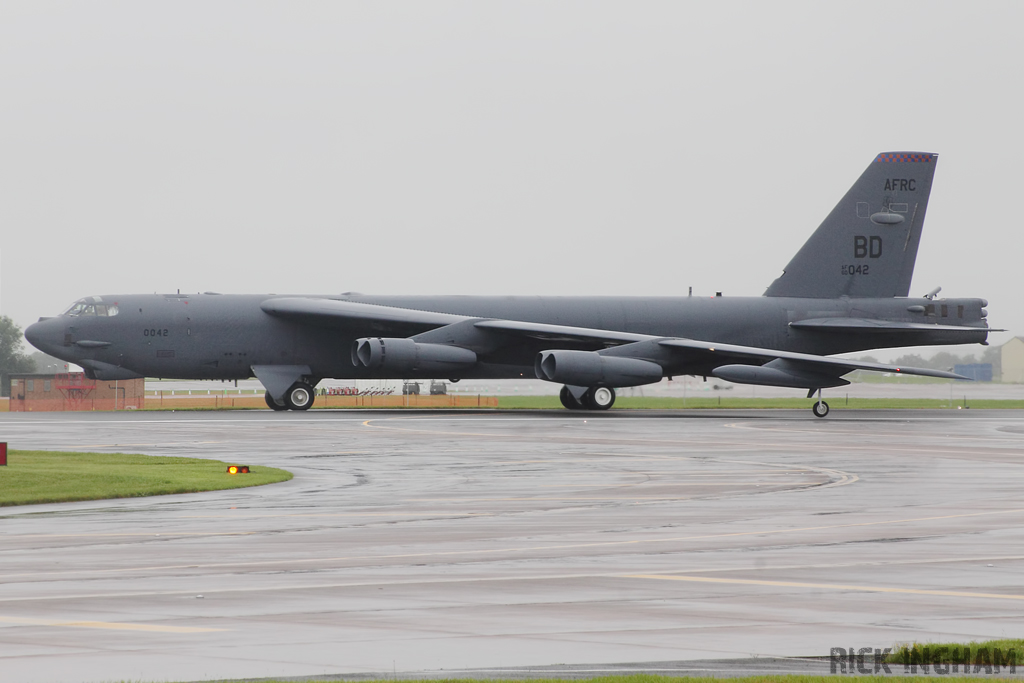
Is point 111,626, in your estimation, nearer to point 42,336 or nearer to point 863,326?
point 42,336

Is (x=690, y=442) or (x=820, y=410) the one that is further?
(x=820, y=410)

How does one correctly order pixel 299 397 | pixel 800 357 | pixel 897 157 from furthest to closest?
pixel 897 157
pixel 299 397
pixel 800 357

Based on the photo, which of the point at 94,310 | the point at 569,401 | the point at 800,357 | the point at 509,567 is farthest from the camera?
the point at 569,401

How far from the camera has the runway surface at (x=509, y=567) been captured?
692 centimetres

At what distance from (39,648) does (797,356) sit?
1336 inches

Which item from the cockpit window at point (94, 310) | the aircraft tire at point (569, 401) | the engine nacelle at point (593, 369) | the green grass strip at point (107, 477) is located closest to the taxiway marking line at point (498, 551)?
the green grass strip at point (107, 477)

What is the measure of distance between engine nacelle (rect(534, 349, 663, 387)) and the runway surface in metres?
17.9

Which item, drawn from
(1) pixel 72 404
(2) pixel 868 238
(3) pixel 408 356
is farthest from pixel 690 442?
(1) pixel 72 404

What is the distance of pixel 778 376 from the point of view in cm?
3934

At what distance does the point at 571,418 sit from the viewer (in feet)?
124

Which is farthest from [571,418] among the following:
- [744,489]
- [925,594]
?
[925,594]

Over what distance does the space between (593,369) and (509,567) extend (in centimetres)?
3005

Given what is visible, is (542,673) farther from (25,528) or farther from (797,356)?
(797,356)


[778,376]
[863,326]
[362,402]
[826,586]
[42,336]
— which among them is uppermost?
[826,586]
